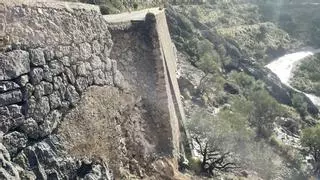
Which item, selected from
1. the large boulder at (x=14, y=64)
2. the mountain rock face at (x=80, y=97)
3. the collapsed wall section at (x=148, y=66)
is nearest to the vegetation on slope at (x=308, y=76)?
the collapsed wall section at (x=148, y=66)

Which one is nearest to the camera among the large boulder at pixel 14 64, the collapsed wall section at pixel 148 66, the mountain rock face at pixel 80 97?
the large boulder at pixel 14 64

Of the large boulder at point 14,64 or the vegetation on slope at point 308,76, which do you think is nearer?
the large boulder at point 14,64

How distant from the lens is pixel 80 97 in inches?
361

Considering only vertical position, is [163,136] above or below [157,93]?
below

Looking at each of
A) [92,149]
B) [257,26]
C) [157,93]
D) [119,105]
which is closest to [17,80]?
[92,149]

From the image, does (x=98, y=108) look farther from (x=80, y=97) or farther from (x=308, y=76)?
(x=308, y=76)

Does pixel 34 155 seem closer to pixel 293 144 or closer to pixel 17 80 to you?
pixel 17 80

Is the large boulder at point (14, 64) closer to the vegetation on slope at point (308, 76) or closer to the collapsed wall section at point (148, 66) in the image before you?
the collapsed wall section at point (148, 66)

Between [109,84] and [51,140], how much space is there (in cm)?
300

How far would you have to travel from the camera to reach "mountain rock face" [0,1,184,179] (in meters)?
7.15

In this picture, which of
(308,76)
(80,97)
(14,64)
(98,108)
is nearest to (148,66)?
(98,108)

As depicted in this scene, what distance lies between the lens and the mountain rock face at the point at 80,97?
715 centimetres

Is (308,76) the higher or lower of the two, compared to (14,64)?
lower

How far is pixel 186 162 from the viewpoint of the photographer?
1423cm
